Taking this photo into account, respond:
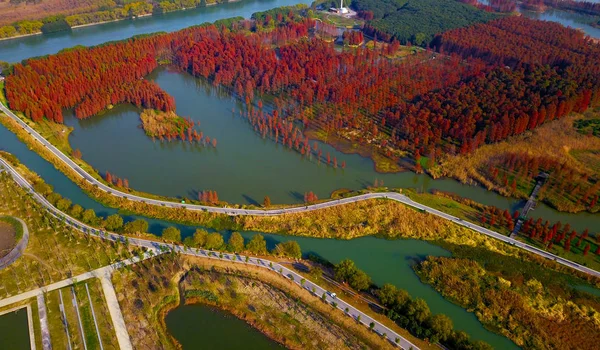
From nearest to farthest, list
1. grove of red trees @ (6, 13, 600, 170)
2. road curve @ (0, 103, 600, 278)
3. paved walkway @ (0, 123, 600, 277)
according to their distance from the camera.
Answer: paved walkway @ (0, 123, 600, 277), road curve @ (0, 103, 600, 278), grove of red trees @ (6, 13, 600, 170)

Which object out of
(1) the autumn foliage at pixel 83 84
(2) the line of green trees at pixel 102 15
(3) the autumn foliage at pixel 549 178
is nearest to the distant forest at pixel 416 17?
(3) the autumn foliage at pixel 549 178

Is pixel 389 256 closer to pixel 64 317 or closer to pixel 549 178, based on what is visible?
pixel 549 178

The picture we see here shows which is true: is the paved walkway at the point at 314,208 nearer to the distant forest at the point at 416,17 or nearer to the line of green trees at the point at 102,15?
the distant forest at the point at 416,17

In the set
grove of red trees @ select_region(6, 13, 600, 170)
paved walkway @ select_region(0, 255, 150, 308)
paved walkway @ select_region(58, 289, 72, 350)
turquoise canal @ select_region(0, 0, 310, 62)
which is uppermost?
turquoise canal @ select_region(0, 0, 310, 62)

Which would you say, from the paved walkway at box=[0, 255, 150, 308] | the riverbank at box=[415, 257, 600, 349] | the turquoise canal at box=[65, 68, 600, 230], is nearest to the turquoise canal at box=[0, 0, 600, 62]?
the turquoise canal at box=[65, 68, 600, 230]

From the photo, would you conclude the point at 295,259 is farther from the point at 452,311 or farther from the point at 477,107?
the point at 477,107

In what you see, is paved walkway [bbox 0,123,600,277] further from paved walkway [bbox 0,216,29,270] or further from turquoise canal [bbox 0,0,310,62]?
turquoise canal [bbox 0,0,310,62]
